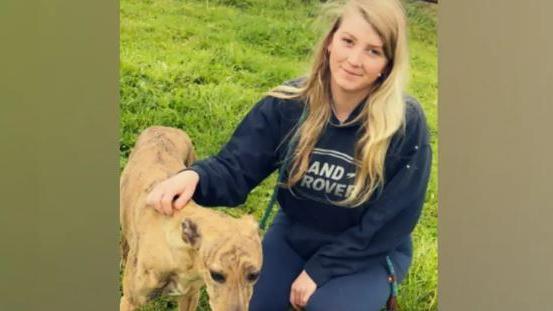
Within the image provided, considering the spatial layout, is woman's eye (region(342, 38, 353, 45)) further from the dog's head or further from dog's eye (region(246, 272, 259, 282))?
dog's eye (region(246, 272, 259, 282))

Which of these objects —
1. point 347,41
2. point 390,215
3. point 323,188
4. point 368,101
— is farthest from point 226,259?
point 347,41

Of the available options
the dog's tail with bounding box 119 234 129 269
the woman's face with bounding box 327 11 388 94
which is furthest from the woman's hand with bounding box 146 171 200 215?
the woman's face with bounding box 327 11 388 94

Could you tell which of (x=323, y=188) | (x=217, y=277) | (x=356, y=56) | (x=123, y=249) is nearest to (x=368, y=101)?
(x=356, y=56)

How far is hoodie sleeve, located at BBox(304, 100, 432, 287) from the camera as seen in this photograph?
88.7 inches

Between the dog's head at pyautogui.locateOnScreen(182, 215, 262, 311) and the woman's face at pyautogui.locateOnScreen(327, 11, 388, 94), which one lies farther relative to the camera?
the woman's face at pyautogui.locateOnScreen(327, 11, 388, 94)

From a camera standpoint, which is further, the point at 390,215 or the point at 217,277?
the point at 390,215

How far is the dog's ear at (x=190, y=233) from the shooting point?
7.20 feet

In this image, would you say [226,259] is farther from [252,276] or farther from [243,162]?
[243,162]

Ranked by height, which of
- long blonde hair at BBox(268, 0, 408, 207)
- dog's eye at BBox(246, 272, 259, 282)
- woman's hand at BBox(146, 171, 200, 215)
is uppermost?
long blonde hair at BBox(268, 0, 408, 207)

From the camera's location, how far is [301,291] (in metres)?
2.24

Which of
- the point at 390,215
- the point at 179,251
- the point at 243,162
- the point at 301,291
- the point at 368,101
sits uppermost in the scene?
the point at 368,101

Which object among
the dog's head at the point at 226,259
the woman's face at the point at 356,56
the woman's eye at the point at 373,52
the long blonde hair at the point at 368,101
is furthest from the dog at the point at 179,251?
the woman's eye at the point at 373,52

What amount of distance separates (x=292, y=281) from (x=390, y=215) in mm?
360

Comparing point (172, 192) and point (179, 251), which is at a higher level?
point (172, 192)
